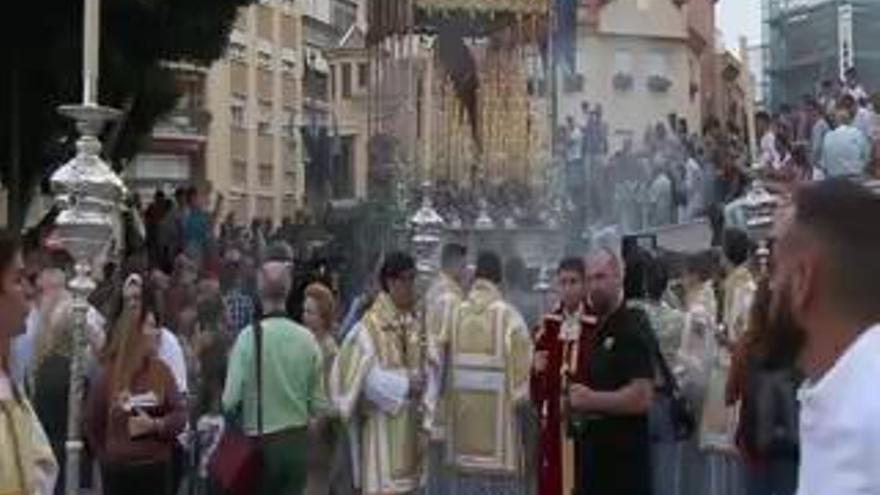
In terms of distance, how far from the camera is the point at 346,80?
57.9 meters

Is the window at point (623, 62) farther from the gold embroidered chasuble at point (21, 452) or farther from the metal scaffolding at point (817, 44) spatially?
the gold embroidered chasuble at point (21, 452)

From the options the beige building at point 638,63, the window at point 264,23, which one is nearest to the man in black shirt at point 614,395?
the beige building at point 638,63

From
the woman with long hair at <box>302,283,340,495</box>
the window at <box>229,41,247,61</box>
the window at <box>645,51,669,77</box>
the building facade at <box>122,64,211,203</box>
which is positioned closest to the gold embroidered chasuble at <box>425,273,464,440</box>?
the woman with long hair at <box>302,283,340,495</box>

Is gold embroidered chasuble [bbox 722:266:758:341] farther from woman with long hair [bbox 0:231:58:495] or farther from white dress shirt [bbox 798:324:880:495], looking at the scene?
white dress shirt [bbox 798:324:880:495]

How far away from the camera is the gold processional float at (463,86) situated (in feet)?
80.9

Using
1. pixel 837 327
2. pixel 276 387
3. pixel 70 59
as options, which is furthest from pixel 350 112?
pixel 837 327

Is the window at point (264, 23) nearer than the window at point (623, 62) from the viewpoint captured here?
No

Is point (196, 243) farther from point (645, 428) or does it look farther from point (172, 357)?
point (645, 428)

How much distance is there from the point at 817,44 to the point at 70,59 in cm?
2386

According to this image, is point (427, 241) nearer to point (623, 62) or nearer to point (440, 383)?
point (440, 383)

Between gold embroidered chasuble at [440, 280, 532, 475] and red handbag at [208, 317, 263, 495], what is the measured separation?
5.57ft

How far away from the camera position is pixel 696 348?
11570 mm

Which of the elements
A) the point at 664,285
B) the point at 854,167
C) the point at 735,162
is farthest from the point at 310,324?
the point at 735,162

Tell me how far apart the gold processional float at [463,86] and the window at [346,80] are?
99.9 feet
